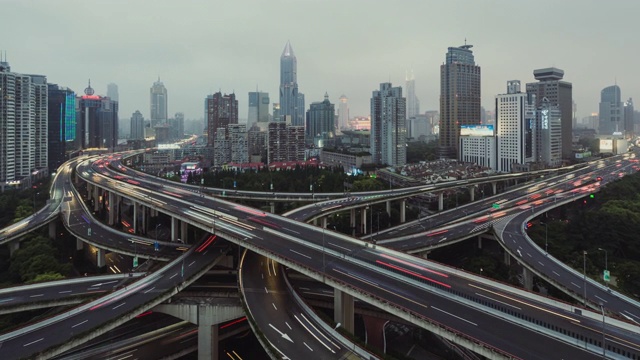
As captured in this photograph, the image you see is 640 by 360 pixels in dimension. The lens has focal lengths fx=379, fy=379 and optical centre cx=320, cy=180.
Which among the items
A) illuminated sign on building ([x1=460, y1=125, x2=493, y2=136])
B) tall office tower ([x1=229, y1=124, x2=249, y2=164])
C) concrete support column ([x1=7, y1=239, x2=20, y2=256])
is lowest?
concrete support column ([x1=7, y1=239, x2=20, y2=256])

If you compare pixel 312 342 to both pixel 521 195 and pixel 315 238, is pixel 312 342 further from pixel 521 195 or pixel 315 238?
pixel 521 195

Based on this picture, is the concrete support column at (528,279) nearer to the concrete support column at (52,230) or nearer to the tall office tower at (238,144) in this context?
the concrete support column at (52,230)

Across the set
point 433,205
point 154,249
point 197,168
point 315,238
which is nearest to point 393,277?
point 315,238

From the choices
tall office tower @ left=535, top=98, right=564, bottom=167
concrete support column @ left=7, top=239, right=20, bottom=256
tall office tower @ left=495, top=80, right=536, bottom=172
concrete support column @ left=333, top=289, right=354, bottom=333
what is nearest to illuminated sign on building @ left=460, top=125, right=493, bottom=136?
tall office tower @ left=495, top=80, right=536, bottom=172

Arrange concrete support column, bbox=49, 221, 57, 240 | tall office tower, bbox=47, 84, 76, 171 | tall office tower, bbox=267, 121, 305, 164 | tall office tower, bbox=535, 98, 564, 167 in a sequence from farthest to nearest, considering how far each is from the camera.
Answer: tall office tower, bbox=267, 121, 305, 164, tall office tower, bbox=535, 98, 564, 167, tall office tower, bbox=47, 84, 76, 171, concrete support column, bbox=49, 221, 57, 240

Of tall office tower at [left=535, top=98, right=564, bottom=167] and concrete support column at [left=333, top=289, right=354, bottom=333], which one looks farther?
tall office tower at [left=535, top=98, right=564, bottom=167]

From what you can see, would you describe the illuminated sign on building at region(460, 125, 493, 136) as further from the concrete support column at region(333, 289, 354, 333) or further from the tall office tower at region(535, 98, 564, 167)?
the concrete support column at region(333, 289, 354, 333)
